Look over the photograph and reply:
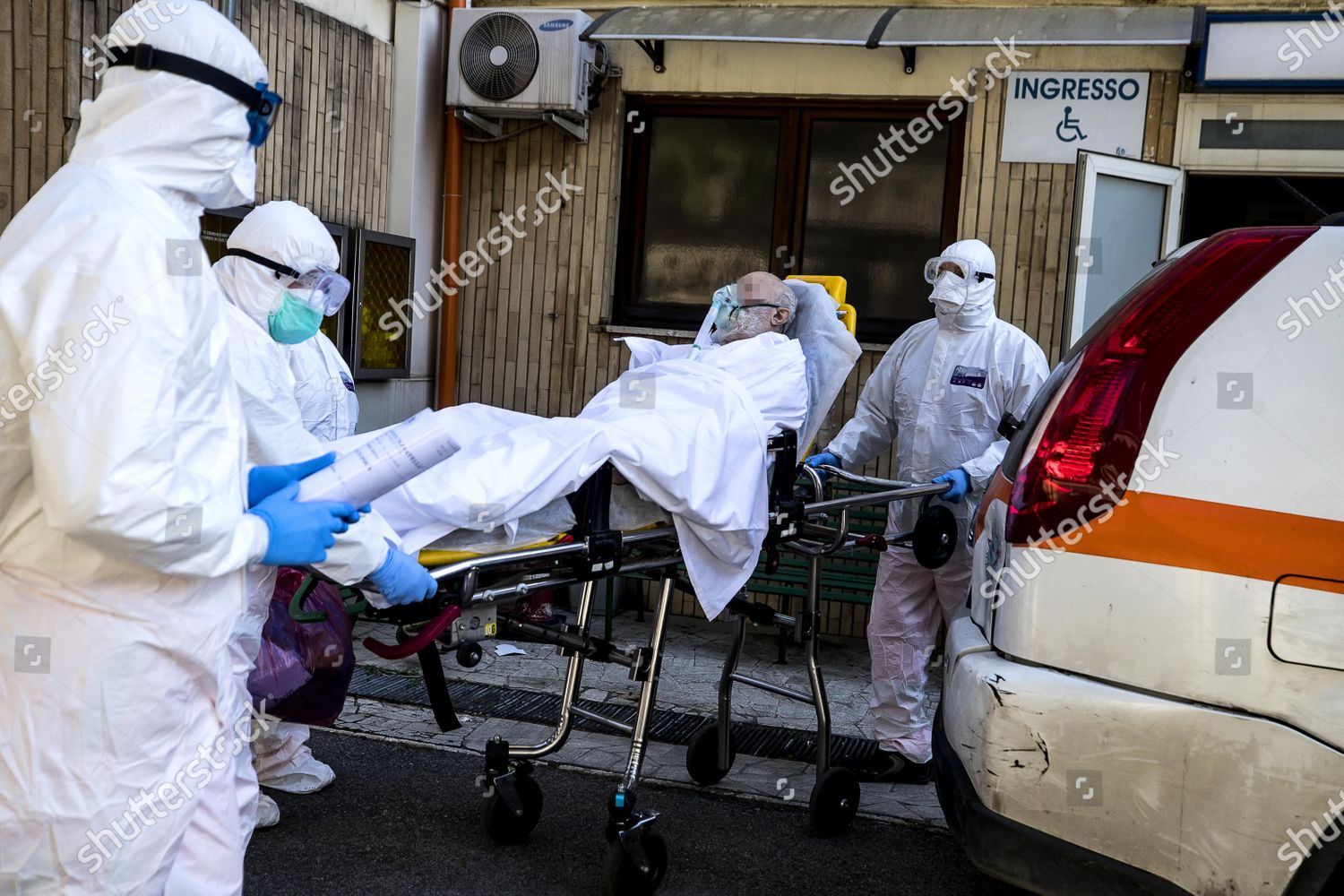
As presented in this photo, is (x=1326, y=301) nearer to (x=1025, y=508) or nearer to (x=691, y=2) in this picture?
(x=1025, y=508)

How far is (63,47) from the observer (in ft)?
15.0

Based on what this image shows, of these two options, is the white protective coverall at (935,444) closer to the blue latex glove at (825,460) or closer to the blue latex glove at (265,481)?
the blue latex glove at (825,460)

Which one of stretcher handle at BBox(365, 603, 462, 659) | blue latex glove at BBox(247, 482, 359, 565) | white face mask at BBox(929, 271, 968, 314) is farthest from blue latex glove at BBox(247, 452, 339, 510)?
white face mask at BBox(929, 271, 968, 314)

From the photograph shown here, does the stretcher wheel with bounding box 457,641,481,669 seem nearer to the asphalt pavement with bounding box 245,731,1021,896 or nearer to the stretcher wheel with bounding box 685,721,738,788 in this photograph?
the asphalt pavement with bounding box 245,731,1021,896

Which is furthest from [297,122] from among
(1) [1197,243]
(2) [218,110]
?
(1) [1197,243]

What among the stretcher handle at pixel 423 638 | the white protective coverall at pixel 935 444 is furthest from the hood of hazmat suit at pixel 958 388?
the stretcher handle at pixel 423 638

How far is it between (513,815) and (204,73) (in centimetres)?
233

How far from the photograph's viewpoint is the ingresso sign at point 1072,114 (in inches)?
232

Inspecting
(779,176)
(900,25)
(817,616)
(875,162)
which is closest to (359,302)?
(779,176)

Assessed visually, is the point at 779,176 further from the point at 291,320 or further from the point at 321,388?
the point at 291,320

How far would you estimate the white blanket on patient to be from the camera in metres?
2.80

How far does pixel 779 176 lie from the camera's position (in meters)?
6.59

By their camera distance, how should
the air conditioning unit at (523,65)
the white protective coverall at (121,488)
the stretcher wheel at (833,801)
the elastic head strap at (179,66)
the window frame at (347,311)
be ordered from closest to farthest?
the white protective coverall at (121,488) < the elastic head strap at (179,66) < the stretcher wheel at (833,801) < the window frame at (347,311) < the air conditioning unit at (523,65)

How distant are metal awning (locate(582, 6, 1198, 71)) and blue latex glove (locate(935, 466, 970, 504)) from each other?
2471 millimetres
